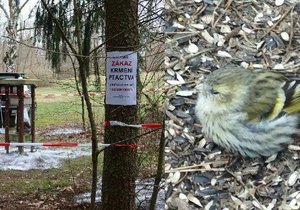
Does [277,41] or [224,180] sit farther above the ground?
[277,41]

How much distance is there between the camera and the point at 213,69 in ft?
3.35

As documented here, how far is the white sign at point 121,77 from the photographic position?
256 centimetres

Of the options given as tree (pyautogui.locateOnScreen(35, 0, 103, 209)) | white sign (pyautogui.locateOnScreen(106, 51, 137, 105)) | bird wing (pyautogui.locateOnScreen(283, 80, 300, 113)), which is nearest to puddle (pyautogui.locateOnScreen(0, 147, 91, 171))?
tree (pyautogui.locateOnScreen(35, 0, 103, 209))

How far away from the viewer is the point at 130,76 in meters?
2.56

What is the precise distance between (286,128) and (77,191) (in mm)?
4997

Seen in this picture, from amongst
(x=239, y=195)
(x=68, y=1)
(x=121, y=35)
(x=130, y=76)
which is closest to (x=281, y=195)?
(x=239, y=195)

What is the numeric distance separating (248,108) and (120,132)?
2218mm

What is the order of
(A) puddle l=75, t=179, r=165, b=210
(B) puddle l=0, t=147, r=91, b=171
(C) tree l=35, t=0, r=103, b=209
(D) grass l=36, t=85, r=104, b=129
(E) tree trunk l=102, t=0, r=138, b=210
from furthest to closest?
(D) grass l=36, t=85, r=104, b=129, (B) puddle l=0, t=147, r=91, b=171, (A) puddle l=75, t=179, r=165, b=210, (C) tree l=35, t=0, r=103, b=209, (E) tree trunk l=102, t=0, r=138, b=210

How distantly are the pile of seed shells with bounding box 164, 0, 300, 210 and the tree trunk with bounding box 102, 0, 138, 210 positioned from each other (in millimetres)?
1880

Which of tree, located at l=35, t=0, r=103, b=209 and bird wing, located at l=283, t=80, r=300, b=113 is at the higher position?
tree, located at l=35, t=0, r=103, b=209

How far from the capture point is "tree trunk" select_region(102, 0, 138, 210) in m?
3.07

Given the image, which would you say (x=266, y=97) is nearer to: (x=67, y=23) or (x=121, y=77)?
(x=121, y=77)

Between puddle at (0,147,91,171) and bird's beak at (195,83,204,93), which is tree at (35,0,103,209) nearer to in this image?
bird's beak at (195,83,204,93)

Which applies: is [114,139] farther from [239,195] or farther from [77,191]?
[77,191]
